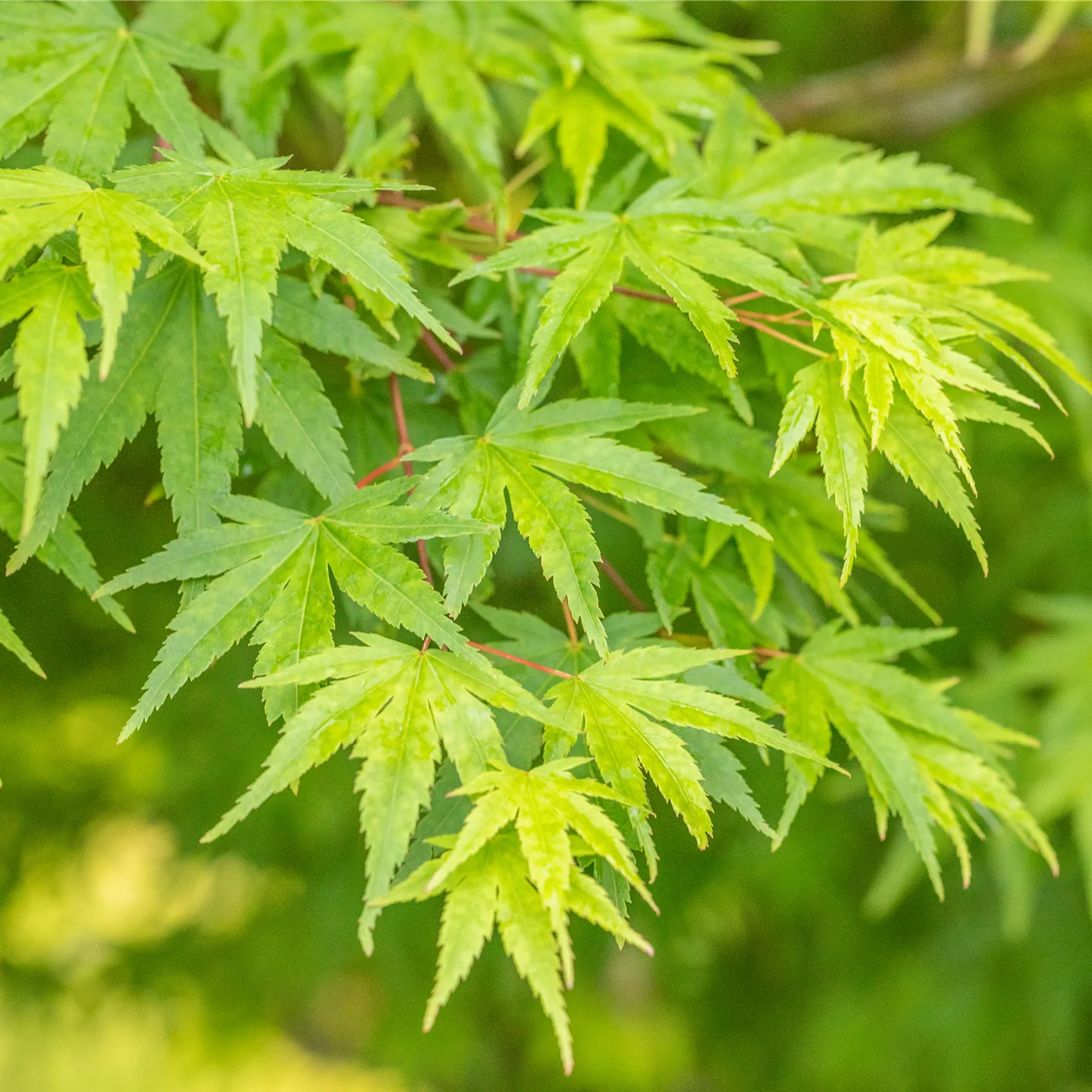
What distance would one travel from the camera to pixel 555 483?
2.40 ft

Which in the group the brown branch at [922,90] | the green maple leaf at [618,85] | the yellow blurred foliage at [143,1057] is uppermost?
the brown branch at [922,90]

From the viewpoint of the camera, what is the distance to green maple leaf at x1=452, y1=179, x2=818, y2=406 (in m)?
0.70

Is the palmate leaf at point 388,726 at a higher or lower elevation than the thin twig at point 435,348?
lower

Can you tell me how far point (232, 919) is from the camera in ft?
8.64

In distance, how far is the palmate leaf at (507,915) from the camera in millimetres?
566

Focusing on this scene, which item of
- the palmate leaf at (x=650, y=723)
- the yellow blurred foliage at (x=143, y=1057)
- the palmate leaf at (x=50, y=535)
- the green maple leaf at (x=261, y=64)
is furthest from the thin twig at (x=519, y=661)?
the yellow blurred foliage at (x=143, y=1057)

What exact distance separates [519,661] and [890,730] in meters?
0.37

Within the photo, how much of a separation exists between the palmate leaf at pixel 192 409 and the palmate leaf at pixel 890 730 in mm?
463

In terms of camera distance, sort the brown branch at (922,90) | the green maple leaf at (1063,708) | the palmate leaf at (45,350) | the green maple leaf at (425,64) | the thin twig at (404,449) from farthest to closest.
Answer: the brown branch at (922,90) < the green maple leaf at (1063,708) < the green maple leaf at (425,64) < the thin twig at (404,449) < the palmate leaf at (45,350)

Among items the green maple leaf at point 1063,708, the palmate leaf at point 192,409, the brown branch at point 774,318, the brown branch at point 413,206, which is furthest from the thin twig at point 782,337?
the green maple leaf at point 1063,708

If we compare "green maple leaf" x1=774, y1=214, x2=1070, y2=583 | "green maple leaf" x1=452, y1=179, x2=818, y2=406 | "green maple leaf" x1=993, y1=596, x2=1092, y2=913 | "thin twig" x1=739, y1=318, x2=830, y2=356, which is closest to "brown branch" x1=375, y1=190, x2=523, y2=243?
"green maple leaf" x1=452, y1=179, x2=818, y2=406

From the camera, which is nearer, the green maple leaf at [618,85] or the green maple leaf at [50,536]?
the green maple leaf at [50,536]

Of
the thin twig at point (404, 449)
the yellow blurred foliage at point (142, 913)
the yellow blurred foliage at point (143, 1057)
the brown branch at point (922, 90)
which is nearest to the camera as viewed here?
the thin twig at point (404, 449)

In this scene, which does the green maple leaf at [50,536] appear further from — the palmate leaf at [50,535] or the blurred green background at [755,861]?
the blurred green background at [755,861]
